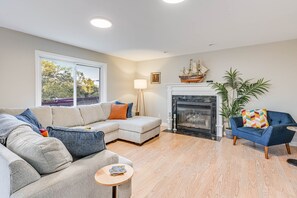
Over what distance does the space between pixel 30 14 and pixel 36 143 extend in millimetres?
2081

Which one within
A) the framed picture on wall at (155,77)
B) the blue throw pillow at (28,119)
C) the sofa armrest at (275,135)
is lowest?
the sofa armrest at (275,135)

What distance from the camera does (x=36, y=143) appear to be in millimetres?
1093

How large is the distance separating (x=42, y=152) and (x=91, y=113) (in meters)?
2.70

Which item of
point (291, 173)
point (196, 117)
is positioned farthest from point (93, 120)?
point (291, 173)

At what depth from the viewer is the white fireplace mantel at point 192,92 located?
4.07 m

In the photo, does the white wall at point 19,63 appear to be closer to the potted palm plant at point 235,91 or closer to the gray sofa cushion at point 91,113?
the gray sofa cushion at point 91,113

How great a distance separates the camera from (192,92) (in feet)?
14.6

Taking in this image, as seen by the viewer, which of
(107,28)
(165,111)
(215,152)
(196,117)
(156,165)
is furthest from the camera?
(165,111)

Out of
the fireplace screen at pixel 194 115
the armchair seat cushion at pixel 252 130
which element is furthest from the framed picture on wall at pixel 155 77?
the armchair seat cushion at pixel 252 130

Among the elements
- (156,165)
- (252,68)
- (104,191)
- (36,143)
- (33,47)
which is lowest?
(156,165)

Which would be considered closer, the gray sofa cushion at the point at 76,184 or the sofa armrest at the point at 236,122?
the gray sofa cushion at the point at 76,184

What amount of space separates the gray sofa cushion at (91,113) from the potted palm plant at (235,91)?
2904 millimetres

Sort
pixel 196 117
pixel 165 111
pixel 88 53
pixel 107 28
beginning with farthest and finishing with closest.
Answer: pixel 165 111, pixel 196 117, pixel 88 53, pixel 107 28

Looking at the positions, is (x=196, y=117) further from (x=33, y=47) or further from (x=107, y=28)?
(x=33, y=47)
